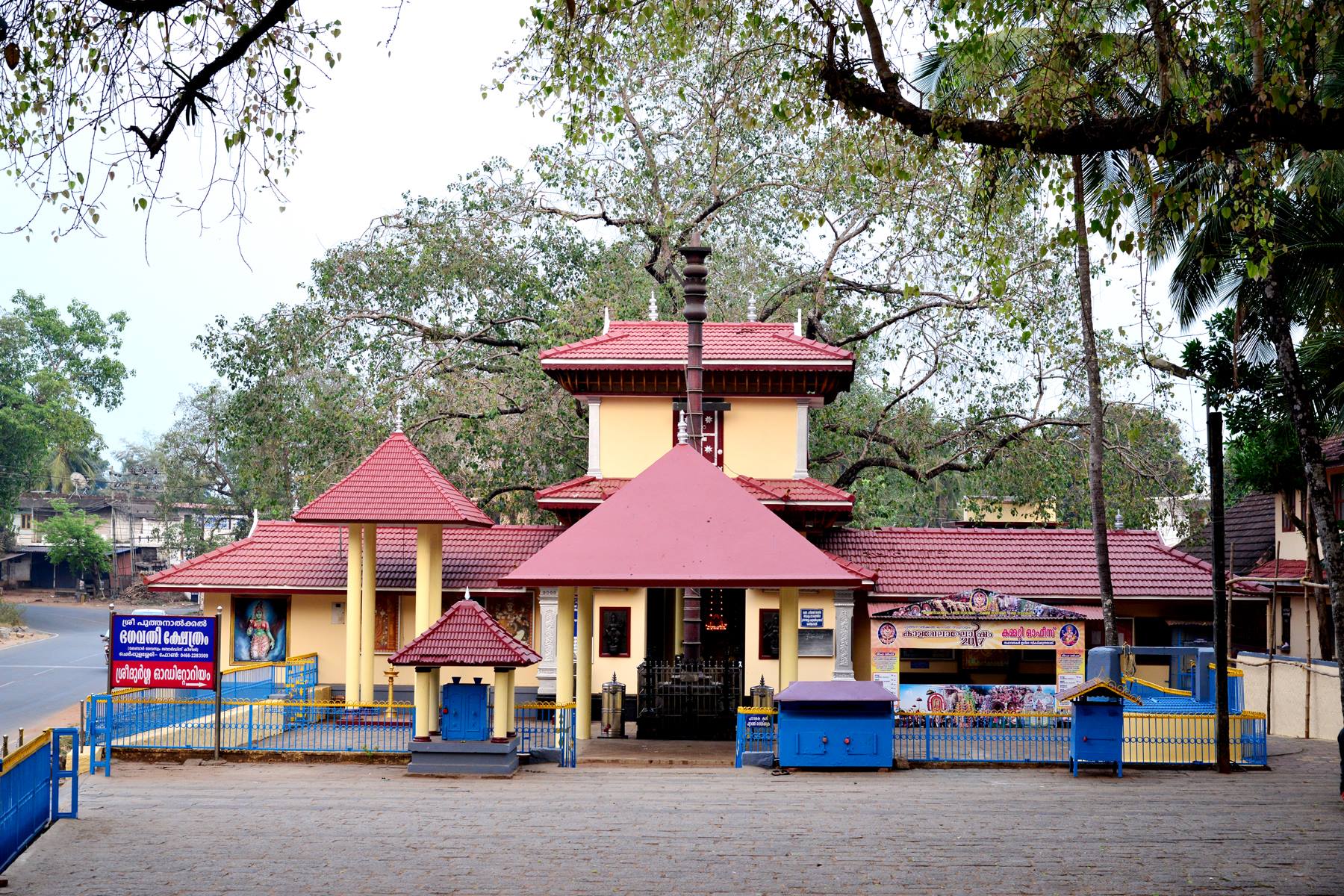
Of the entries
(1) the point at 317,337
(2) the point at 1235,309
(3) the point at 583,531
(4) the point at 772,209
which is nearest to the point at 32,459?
(1) the point at 317,337

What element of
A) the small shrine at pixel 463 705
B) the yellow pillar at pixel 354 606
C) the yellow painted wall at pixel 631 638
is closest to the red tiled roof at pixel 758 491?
the yellow painted wall at pixel 631 638

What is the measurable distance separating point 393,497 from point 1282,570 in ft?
67.0

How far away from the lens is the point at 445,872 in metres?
12.5

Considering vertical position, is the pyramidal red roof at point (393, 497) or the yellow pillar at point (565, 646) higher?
the pyramidal red roof at point (393, 497)

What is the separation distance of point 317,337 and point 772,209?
12.7m

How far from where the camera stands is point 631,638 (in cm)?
2598

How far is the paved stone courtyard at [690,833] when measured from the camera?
39.6 feet

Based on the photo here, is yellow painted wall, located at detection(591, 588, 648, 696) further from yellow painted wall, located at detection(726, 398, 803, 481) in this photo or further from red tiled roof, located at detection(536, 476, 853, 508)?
yellow painted wall, located at detection(726, 398, 803, 481)

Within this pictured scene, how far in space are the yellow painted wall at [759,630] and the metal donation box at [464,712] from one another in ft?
25.4

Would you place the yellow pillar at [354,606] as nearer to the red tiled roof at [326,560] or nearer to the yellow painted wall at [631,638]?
the red tiled roof at [326,560]

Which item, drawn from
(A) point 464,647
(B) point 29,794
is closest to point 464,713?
(A) point 464,647

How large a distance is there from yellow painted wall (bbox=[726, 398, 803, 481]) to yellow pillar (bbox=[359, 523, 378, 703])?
748cm

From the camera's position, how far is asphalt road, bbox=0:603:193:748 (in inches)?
1278

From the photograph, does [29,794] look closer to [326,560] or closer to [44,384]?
[326,560]
